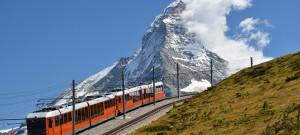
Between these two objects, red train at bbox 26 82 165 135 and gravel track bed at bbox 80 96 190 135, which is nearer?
red train at bbox 26 82 165 135

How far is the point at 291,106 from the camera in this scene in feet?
106

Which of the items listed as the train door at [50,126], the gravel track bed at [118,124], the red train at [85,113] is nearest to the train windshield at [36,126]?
the red train at [85,113]

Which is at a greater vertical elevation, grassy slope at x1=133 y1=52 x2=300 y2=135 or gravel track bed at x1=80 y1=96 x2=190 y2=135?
grassy slope at x1=133 y1=52 x2=300 y2=135

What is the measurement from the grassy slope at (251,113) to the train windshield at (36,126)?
584 inches

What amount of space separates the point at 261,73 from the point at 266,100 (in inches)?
858

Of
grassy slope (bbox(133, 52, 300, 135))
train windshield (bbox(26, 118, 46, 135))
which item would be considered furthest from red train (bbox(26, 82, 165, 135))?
grassy slope (bbox(133, 52, 300, 135))

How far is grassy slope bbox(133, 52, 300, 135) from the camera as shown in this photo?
29.2 m

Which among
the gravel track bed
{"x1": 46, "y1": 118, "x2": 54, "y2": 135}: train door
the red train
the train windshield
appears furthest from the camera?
the gravel track bed

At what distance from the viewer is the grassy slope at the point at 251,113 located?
29203 mm

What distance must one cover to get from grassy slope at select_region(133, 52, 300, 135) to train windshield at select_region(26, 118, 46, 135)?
14.8 m

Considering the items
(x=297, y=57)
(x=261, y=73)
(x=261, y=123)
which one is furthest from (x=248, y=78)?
(x=261, y=123)

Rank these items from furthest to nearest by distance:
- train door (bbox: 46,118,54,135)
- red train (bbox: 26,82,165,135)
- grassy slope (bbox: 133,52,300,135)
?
red train (bbox: 26,82,165,135) → train door (bbox: 46,118,54,135) → grassy slope (bbox: 133,52,300,135)

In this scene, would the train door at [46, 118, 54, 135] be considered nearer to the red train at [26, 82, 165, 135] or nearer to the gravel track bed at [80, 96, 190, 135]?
the red train at [26, 82, 165, 135]

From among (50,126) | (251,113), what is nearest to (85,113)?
(50,126)
